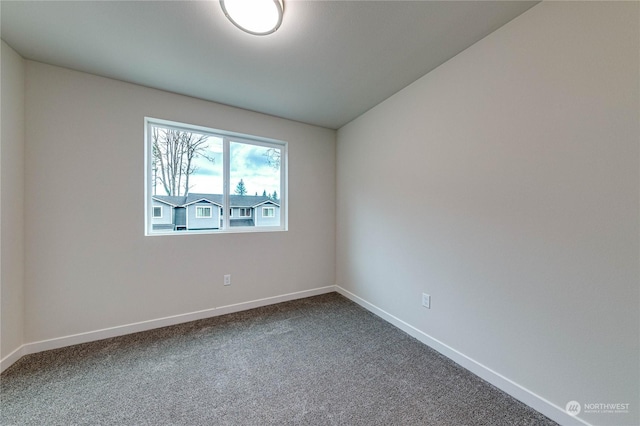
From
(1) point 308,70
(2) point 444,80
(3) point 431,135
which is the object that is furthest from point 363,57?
(3) point 431,135

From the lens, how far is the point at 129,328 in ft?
7.18

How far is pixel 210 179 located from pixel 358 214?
1.85 meters

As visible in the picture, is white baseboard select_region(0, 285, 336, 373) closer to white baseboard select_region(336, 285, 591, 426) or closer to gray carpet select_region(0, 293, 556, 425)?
gray carpet select_region(0, 293, 556, 425)

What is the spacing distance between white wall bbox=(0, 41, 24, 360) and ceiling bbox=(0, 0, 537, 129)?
25cm

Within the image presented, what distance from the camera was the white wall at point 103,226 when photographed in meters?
1.90

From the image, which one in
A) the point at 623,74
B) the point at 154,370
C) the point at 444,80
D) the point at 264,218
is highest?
the point at 444,80

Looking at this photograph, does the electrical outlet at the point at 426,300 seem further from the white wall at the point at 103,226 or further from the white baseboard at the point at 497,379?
the white wall at the point at 103,226

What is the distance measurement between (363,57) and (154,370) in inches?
115

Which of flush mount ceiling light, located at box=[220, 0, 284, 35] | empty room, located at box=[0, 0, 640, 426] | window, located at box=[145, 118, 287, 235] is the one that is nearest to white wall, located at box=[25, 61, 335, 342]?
empty room, located at box=[0, 0, 640, 426]

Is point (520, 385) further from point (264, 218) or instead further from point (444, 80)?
point (264, 218)

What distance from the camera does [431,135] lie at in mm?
2012

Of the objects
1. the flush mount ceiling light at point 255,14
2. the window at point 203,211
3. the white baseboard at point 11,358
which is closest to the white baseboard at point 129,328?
the white baseboard at point 11,358

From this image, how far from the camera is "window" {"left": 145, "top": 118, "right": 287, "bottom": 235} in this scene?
2.40m

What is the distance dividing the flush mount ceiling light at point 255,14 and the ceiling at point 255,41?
0.24ft
